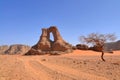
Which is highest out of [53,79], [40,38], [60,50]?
[40,38]

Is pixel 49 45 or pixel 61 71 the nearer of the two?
pixel 61 71

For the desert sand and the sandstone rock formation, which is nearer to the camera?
the desert sand

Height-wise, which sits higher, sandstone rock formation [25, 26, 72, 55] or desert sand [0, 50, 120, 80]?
sandstone rock formation [25, 26, 72, 55]

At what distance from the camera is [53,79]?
12.0 m

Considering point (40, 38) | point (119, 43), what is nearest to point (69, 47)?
point (40, 38)

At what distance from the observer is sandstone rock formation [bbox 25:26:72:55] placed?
5784cm

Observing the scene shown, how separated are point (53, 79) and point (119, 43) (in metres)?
121

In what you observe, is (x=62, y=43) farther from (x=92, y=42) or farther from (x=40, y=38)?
(x=92, y=42)

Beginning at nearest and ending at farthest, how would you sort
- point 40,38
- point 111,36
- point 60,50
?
point 111,36, point 60,50, point 40,38

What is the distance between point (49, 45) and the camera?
6034 cm

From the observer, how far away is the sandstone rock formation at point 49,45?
190 ft

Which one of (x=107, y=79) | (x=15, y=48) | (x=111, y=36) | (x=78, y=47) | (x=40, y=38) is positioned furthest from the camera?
(x=15, y=48)

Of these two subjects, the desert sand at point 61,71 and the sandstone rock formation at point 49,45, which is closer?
the desert sand at point 61,71

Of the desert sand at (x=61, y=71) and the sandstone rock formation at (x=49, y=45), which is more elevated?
the sandstone rock formation at (x=49, y=45)
